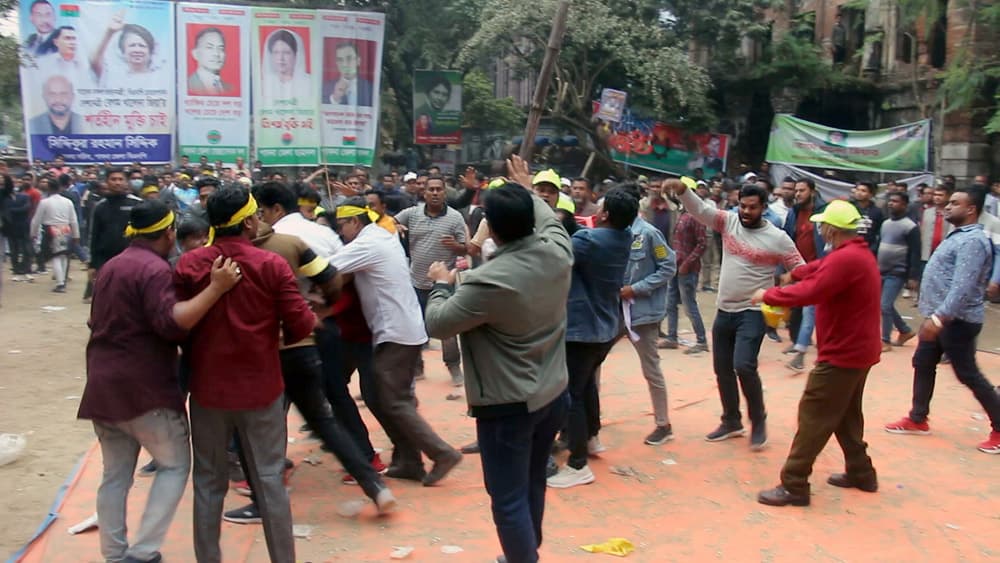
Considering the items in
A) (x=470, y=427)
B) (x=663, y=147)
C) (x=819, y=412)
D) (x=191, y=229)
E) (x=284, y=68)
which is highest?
(x=284, y=68)

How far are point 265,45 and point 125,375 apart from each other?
1560 centimetres

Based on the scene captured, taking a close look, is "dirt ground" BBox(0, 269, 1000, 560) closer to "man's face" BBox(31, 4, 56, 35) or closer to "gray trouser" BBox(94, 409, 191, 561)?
"gray trouser" BBox(94, 409, 191, 561)

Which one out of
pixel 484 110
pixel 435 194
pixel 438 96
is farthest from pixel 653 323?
pixel 484 110

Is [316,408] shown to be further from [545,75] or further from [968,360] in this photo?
[968,360]

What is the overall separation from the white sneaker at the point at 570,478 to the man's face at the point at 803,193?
4.20 m

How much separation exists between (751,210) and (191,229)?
3.45 meters

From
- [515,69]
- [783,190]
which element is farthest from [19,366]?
[515,69]

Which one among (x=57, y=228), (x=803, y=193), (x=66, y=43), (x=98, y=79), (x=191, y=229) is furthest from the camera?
(x=98, y=79)

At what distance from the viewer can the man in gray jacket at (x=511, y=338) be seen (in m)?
3.47

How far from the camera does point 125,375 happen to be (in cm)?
382

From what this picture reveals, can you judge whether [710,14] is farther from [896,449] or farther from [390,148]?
[896,449]

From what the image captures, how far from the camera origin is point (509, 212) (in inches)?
139

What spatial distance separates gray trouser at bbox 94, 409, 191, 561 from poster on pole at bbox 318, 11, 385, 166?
1512 cm

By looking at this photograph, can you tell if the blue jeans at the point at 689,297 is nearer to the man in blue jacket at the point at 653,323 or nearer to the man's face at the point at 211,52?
the man in blue jacket at the point at 653,323
